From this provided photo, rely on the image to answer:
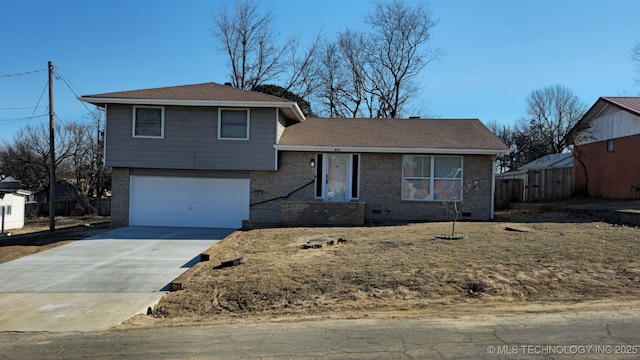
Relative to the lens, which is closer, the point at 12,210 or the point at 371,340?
the point at 371,340

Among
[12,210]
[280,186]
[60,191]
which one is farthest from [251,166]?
[60,191]

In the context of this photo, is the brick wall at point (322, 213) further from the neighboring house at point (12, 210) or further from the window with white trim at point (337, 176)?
the neighboring house at point (12, 210)

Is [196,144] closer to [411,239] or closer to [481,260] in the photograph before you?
[411,239]

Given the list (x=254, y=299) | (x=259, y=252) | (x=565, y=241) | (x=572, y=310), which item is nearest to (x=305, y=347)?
(x=254, y=299)

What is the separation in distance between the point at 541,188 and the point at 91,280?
2233 cm

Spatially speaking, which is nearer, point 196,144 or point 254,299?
point 254,299

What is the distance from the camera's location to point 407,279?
7.75m

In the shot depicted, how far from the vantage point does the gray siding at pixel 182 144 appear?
55.9ft

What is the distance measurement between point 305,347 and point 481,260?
16.2 feet

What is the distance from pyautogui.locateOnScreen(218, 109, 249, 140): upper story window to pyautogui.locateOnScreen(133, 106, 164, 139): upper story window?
2.26 m

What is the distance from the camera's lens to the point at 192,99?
16.7m

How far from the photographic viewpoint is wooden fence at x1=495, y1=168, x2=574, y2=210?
79.9 feet

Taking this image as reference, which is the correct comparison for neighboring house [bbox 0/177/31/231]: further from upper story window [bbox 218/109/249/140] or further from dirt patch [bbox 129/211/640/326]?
dirt patch [bbox 129/211/640/326]

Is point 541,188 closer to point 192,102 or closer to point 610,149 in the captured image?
point 610,149
